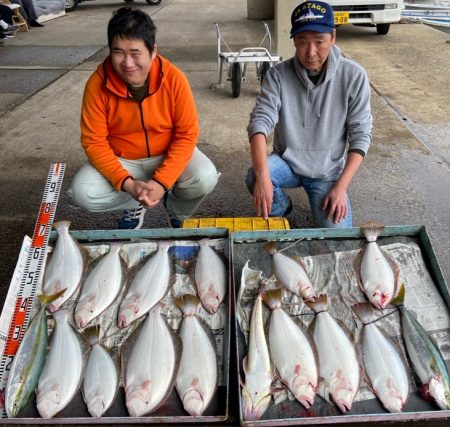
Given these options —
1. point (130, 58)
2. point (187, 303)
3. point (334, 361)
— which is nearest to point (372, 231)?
point (334, 361)

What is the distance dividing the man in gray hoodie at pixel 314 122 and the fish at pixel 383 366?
68 centimetres

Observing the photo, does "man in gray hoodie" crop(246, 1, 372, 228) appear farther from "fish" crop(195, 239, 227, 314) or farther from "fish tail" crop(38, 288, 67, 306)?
"fish tail" crop(38, 288, 67, 306)

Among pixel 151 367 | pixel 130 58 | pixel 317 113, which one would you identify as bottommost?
pixel 151 367

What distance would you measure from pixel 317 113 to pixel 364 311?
3.95 feet

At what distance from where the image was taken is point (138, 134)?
263cm

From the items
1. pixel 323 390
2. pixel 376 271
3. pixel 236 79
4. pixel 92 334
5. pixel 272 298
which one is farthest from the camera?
pixel 236 79

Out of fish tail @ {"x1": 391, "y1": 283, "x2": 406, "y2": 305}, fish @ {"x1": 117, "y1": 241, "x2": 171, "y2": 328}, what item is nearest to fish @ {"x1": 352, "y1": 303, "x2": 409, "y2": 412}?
fish tail @ {"x1": 391, "y1": 283, "x2": 406, "y2": 305}

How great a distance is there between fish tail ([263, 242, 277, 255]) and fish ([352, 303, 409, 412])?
0.52 meters

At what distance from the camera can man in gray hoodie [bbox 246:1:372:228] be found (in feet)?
7.75

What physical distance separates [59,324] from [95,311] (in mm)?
165

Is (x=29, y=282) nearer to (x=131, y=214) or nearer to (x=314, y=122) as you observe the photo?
(x=131, y=214)

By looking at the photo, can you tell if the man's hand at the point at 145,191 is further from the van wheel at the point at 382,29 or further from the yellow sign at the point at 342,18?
the van wheel at the point at 382,29

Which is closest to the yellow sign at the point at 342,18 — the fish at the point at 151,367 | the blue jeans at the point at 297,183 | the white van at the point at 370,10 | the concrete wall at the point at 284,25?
the white van at the point at 370,10

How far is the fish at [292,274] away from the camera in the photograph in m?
2.13
